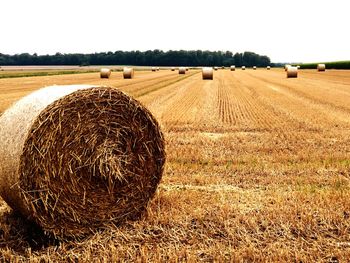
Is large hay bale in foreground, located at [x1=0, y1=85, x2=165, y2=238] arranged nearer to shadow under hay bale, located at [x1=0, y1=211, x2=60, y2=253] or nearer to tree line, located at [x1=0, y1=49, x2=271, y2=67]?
shadow under hay bale, located at [x1=0, y1=211, x2=60, y2=253]

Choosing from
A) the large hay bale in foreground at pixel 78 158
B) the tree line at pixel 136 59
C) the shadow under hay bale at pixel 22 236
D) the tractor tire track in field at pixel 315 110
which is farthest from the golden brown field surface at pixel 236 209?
the tree line at pixel 136 59

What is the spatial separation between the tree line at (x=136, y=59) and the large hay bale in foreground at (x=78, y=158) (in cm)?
12494

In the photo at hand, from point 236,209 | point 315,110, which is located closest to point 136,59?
point 315,110

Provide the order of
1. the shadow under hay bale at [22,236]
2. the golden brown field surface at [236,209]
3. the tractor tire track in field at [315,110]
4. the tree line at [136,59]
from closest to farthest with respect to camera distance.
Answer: the golden brown field surface at [236,209] < the shadow under hay bale at [22,236] < the tractor tire track in field at [315,110] < the tree line at [136,59]

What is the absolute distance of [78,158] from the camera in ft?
18.2

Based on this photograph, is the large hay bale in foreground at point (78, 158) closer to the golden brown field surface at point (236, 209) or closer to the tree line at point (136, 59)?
the golden brown field surface at point (236, 209)

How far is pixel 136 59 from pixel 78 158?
419 feet

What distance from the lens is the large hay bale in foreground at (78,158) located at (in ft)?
16.9

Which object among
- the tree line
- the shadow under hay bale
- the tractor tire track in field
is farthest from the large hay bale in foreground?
the tree line

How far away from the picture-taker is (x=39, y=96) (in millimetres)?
5719

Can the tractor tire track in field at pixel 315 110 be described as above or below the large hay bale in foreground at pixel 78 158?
below

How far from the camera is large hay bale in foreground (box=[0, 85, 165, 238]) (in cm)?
516

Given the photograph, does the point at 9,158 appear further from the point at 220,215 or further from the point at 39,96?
the point at 220,215

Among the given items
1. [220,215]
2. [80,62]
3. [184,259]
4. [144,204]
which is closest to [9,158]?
[144,204]
